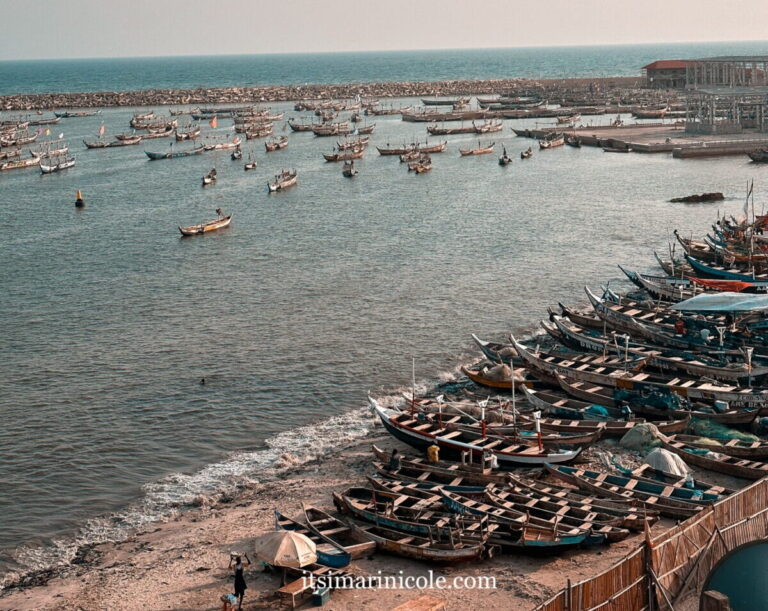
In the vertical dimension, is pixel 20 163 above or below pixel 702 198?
above

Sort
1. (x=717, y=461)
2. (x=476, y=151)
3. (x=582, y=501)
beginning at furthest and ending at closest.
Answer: (x=476, y=151) < (x=717, y=461) < (x=582, y=501)

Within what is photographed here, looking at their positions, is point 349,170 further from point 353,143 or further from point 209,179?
point 353,143

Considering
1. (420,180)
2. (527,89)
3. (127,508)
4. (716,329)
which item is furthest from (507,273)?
(527,89)

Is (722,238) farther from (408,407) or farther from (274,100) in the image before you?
(274,100)

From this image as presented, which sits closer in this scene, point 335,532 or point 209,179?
point 335,532

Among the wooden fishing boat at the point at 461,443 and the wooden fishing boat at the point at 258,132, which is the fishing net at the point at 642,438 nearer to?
the wooden fishing boat at the point at 461,443

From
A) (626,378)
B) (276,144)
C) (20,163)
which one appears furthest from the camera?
(276,144)

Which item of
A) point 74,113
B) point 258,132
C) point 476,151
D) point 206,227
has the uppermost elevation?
point 74,113

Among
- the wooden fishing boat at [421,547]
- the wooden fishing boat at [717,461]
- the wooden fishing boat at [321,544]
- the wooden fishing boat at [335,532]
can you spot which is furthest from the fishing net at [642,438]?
the wooden fishing boat at [321,544]

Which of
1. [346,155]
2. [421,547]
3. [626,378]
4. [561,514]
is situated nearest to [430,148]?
[346,155]
